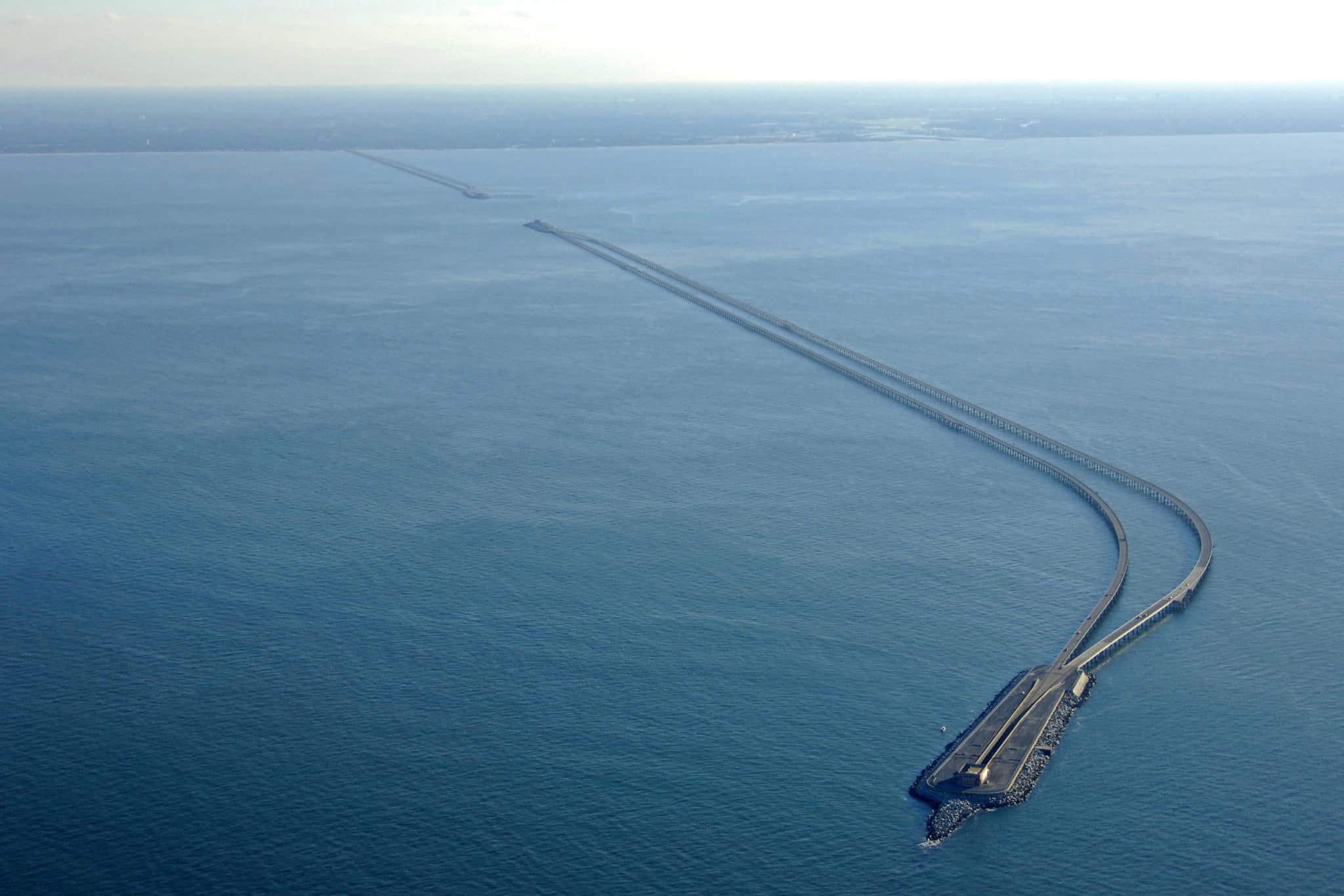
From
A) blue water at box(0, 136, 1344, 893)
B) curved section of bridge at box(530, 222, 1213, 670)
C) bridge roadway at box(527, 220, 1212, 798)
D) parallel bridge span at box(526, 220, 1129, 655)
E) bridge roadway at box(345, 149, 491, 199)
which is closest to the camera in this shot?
blue water at box(0, 136, 1344, 893)

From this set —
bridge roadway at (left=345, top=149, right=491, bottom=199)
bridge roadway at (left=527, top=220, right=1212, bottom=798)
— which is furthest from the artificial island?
bridge roadway at (left=345, top=149, right=491, bottom=199)

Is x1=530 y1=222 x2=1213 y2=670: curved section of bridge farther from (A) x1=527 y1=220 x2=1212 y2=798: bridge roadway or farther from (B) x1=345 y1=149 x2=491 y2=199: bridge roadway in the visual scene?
(B) x1=345 y1=149 x2=491 y2=199: bridge roadway

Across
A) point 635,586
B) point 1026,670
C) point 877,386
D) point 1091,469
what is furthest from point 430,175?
point 1026,670

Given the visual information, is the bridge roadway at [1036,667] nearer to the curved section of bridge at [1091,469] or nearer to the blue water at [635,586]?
the curved section of bridge at [1091,469]

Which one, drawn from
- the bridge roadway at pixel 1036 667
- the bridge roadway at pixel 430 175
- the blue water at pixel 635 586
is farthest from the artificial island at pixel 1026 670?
the bridge roadway at pixel 430 175

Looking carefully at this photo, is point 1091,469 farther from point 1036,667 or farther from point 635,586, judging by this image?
point 635,586

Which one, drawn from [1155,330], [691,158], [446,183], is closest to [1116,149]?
[691,158]

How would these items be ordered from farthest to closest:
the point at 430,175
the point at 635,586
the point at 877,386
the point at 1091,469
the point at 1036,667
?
the point at 430,175
the point at 877,386
the point at 1091,469
the point at 635,586
the point at 1036,667
